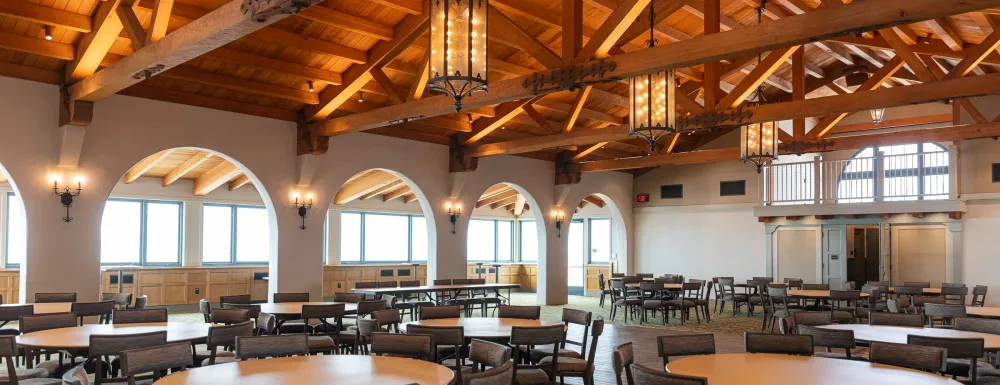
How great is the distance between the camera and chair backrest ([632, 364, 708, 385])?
12.3 ft

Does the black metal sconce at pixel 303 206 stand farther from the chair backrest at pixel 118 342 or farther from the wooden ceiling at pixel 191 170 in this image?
the chair backrest at pixel 118 342

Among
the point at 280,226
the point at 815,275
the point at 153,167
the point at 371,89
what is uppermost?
the point at 371,89

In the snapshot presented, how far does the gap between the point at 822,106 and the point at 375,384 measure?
7.37 m

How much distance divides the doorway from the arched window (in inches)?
47.2

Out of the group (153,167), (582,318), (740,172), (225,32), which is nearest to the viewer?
(225,32)

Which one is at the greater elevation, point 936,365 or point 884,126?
point 884,126

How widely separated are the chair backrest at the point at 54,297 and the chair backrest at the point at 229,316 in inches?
121

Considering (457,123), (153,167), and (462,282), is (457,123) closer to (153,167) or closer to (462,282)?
(462,282)

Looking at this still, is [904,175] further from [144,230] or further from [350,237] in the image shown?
[144,230]

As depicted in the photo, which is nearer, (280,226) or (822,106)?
(822,106)

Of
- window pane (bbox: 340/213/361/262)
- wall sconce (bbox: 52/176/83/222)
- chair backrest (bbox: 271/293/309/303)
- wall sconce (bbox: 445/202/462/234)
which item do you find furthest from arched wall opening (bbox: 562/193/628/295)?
wall sconce (bbox: 52/176/83/222)

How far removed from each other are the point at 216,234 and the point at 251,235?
87cm

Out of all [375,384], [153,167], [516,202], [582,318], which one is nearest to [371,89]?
[153,167]

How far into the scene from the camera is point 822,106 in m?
9.28
